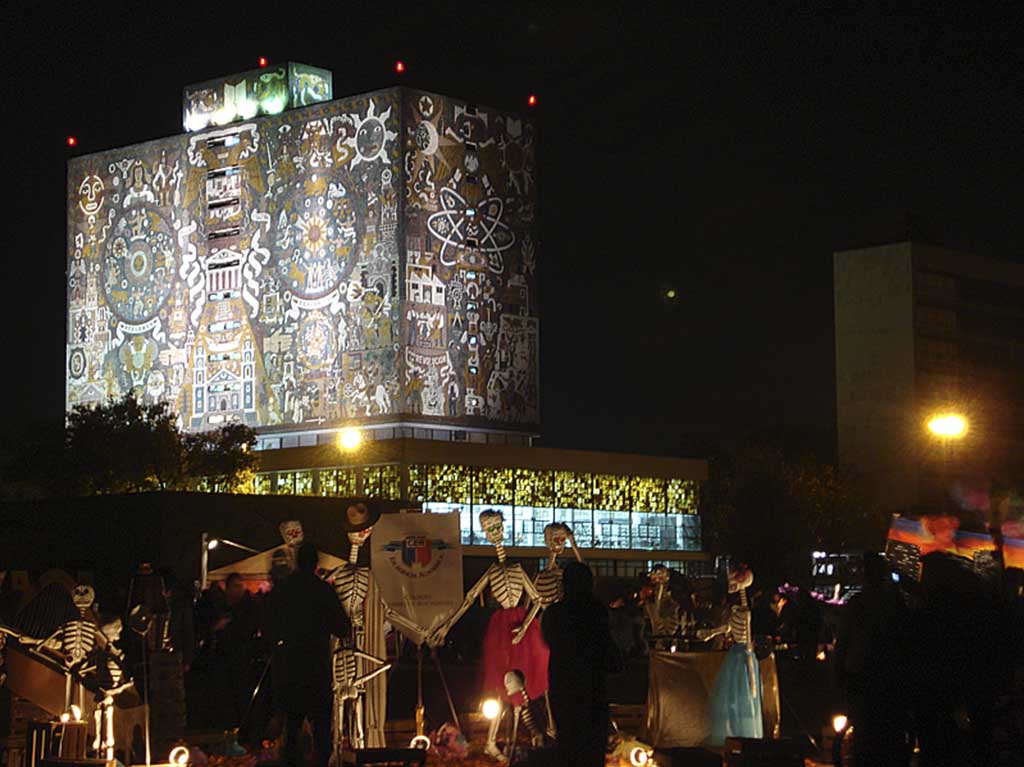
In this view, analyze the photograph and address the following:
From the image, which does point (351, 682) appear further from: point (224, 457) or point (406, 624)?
point (224, 457)

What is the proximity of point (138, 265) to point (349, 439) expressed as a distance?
57.4 ft

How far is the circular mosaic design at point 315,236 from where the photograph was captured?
8469cm

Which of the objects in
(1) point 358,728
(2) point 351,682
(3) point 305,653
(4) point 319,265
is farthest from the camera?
(4) point 319,265

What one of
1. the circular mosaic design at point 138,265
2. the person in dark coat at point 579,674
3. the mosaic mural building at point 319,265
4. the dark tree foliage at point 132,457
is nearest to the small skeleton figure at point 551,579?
the person in dark coat at point 579,674

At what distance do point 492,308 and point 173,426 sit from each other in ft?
50.5

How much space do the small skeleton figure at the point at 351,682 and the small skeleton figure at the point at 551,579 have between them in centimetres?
155

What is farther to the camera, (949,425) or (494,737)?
(949,425)

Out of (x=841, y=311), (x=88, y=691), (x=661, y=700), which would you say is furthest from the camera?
(x=841, y=311)

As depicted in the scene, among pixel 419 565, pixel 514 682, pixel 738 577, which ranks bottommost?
pixel 514 682

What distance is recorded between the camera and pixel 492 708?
59.5 feet

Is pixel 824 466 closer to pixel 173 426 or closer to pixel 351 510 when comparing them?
pixel 173 426

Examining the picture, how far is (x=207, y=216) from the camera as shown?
90938mm

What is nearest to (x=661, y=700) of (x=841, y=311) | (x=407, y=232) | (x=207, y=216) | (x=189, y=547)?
(x=189, y=547)

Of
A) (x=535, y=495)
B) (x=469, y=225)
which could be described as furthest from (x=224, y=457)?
(x=469, y=225)
